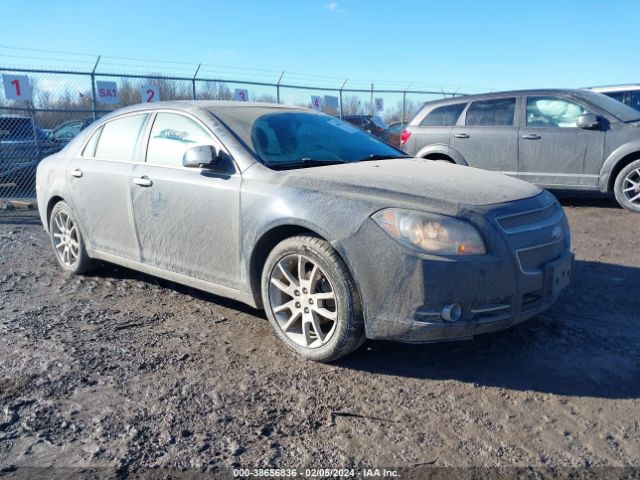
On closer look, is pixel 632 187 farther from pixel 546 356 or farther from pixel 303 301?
pixel 303 301

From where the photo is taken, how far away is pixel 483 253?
126 inches

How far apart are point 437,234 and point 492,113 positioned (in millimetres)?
6370

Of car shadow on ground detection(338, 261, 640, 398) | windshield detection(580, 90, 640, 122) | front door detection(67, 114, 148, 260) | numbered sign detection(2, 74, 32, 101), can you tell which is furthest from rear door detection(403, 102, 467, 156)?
numbered sign detection(2, 74, 32, 101)

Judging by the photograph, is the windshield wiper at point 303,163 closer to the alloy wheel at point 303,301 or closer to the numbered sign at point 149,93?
the alloy wheel at point 303,301

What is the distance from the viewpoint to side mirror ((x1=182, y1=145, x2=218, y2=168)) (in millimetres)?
3994

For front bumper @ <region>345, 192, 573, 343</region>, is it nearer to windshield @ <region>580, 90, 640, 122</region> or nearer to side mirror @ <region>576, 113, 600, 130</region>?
side mirror @ <region>576, 113, 600, 130</region>

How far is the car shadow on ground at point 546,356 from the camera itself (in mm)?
3312

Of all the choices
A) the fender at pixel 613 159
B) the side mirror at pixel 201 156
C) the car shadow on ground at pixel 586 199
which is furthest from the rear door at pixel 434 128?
the side mirror at pixel 201 156

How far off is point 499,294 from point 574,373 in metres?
0.69

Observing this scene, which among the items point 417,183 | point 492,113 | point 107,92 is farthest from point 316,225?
point 107,92

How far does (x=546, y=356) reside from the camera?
3.62 metres

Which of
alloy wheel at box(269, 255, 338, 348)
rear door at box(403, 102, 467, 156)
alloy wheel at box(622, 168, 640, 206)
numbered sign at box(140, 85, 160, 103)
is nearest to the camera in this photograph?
alloy wheel at box(269, 255, 338, 348)

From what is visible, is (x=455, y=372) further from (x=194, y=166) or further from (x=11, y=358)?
(x=11, y=358)

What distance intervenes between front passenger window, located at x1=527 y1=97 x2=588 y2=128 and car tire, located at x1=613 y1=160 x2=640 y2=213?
90cm
